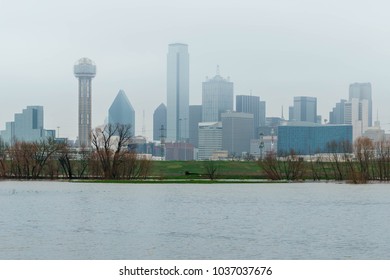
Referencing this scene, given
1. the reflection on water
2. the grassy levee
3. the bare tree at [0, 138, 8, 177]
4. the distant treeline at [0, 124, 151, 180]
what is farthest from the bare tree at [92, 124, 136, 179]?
the reflection on water

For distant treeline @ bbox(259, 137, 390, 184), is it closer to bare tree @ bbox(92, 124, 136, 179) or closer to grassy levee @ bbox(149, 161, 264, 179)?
grassy levee @ bbox(149, 161, 264, 179)

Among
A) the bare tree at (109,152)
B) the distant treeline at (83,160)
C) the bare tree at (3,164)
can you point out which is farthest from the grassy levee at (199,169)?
the bare tree at (3,164)

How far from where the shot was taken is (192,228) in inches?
1585

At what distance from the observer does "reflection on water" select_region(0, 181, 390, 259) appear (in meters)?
31.5

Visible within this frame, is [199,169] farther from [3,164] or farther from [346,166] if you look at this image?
[3,164]

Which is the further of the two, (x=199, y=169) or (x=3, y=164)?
(x=199, y=169)

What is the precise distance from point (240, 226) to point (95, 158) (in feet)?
221

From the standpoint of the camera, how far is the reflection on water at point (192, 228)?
Result: 3146 cm

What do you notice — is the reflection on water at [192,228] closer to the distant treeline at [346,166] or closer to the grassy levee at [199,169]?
the distant treeline at [346,166]

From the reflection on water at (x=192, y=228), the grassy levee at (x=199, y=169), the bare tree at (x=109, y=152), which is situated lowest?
the reflection on water at (x=192, y=228)

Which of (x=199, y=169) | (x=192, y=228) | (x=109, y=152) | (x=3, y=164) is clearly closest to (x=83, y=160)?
(x=3, y=164)

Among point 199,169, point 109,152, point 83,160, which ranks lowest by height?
point 199,169

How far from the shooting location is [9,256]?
98.7 ft
